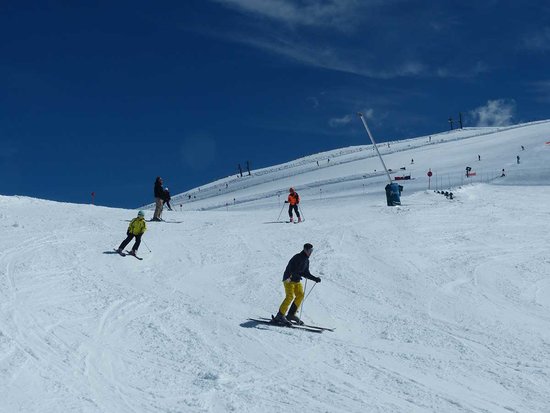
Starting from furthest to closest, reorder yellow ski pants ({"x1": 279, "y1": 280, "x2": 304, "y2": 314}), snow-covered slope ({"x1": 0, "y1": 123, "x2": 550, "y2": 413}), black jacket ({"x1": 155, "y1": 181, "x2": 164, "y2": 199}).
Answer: black jacket ({"x1": 155, "y1": 181, "x2": 164, "y2": 199}) → yellow ski pants ({"x1": 279, "y1": 280, "x2": 304, "y2": 314}) → snow-covered slope ({"x1": 0, "y1": 123, "x2": 550, "y2": 413})

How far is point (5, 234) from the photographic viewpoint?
18.6m

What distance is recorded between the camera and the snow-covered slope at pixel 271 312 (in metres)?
7.24

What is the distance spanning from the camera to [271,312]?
38.3 ft

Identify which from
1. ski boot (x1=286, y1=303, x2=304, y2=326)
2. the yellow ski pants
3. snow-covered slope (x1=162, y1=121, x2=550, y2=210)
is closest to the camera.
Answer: ski boot (x1=286, y1=303, x2=304, y2=326)

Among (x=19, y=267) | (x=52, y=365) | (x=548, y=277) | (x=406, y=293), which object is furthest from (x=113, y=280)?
(x=548, y=277)

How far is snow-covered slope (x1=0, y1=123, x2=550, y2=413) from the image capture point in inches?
285

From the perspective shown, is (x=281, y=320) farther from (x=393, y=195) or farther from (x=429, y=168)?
(x=429, y=168)

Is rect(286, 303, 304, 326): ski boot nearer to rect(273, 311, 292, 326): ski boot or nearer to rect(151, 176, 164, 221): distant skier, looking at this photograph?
rect(273, 311, 292, 326): ski boot

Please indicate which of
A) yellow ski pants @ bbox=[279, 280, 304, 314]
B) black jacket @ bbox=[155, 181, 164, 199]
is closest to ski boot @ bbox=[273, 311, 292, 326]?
yellow ski pants @ bbox=[279, 280, 304, 314]

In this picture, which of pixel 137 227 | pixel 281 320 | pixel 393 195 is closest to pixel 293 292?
pixel 281 320

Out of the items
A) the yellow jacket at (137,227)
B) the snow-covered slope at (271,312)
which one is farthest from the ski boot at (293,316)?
the yellow jacket at (137,227)

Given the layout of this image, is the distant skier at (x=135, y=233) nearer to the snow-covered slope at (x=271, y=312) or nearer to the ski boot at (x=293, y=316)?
the snow-covered slope at (x=271, y=312)

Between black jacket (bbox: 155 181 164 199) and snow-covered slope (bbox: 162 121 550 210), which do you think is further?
snow-covered slope (bbox: 162 121 550 210)

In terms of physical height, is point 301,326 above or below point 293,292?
below
